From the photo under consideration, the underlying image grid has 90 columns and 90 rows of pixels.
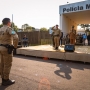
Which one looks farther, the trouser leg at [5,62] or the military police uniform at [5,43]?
the trouser leg at [5,62]

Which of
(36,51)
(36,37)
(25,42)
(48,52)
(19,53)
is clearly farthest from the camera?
(36,37)

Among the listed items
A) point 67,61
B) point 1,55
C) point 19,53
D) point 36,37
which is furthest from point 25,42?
point 1,55

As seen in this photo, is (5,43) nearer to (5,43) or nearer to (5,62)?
(5,43)

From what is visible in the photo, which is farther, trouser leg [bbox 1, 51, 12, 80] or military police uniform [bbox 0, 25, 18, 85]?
trouser leg [bbox 1, 51, 12, 80]

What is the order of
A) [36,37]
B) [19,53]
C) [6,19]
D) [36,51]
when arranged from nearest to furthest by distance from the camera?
1. [6,19]
2. [36,51]
3. [19,53]
4. [36,37]

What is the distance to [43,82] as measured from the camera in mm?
4098

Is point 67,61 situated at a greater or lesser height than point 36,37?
lesser

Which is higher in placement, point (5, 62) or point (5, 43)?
point (5, 43)

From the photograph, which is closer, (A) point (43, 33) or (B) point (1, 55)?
(B) point (1, 55)

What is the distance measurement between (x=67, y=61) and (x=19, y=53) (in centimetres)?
382

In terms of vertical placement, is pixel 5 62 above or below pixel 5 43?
below

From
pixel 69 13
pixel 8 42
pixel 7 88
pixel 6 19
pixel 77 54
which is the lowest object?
pixel 7 88

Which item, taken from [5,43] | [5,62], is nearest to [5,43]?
[5,43]

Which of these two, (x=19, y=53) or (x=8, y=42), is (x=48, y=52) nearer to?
(x=19, y=53)
